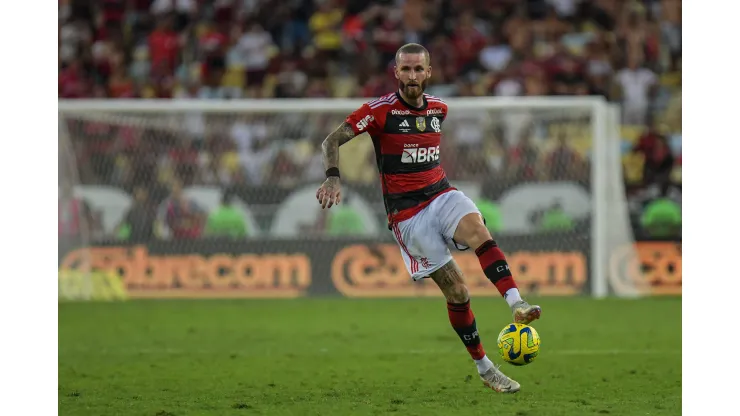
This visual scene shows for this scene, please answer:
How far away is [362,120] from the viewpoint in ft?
24.0

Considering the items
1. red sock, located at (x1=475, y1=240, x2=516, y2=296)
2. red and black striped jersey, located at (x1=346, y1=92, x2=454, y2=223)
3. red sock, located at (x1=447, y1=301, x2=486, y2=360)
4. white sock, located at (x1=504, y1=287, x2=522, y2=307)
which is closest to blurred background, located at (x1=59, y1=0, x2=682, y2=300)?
red and black striped jersey, located at (x1=346, y1=92, x2=454, y2=223)

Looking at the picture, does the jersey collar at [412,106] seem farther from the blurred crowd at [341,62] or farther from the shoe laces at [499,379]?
the blurred crowd at [341,62]

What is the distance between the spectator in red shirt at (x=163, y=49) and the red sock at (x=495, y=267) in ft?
50.0

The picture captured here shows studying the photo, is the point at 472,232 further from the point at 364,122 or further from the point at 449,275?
the point at 364,122

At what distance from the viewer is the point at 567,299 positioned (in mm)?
16047

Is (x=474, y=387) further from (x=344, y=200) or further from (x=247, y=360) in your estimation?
(x=344, y=200)

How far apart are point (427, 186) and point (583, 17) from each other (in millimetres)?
15256

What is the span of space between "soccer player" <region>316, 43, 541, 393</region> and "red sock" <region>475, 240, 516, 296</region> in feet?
0.04

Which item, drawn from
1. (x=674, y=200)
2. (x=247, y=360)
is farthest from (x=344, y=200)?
(x=247, y=360)

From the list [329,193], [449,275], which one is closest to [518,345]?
[449,275]

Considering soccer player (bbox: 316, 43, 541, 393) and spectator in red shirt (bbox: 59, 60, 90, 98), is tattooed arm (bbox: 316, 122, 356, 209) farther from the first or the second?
spectator in red shirt (bbox: 59, 60, 90, 98)

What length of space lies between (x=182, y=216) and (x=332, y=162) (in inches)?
402

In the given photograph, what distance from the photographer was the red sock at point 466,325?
24.3ft
